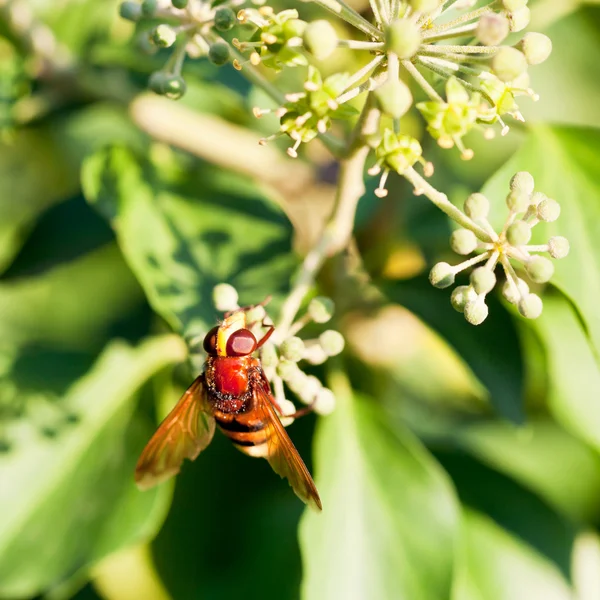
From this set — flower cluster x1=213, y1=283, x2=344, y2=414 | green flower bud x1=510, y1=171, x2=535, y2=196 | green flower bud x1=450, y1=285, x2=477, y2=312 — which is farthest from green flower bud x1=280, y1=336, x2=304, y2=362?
green flower bud x1=510, y1=171, x2=535, y2=196

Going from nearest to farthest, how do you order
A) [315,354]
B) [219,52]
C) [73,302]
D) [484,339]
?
1. [219,52]
2. [315,354]
3. [484,339]
4. [73,302]

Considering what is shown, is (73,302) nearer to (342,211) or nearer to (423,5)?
(342,211)

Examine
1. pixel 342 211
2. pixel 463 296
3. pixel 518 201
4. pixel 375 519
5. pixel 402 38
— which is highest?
pixel 402 38

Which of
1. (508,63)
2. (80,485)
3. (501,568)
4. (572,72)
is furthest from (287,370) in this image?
(572,72)

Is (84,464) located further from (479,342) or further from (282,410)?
(479,342)

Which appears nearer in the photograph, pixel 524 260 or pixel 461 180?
pixel 524 260

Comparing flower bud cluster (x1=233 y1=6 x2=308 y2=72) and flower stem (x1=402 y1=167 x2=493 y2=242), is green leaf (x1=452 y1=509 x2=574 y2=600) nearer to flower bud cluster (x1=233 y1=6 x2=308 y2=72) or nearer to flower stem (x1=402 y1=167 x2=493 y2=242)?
flower stem (x1=402 y1=167 x2=493 y2=242)

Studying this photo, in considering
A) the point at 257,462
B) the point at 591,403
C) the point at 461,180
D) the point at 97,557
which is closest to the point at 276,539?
the point at 257,462

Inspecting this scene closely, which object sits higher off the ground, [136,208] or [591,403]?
[591,403]
